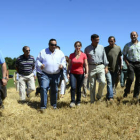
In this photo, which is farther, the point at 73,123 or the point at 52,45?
the point at 52,45

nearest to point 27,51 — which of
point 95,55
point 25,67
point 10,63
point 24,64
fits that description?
point 24,64

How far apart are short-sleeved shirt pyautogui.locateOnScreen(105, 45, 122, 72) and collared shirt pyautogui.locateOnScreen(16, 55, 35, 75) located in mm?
2995

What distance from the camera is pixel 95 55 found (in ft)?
22.6

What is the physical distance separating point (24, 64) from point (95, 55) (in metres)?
2.89

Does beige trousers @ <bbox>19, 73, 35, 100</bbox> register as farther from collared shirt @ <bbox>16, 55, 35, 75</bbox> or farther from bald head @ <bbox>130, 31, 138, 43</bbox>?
bald head @ <bbox>130, 31, 138, 43</bbox>

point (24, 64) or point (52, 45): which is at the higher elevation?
point (52, 45)

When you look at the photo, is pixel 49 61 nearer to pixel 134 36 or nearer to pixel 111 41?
pixel 111 41

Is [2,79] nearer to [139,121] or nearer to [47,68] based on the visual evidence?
[47,68]

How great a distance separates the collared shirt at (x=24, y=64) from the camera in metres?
8.07

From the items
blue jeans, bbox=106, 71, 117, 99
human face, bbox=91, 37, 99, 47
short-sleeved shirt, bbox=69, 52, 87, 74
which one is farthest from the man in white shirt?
blue jeans, bbox=106, 71, 117, 99

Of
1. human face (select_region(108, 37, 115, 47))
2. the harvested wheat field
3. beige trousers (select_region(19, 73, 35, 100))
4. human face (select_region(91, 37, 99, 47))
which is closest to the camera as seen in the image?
the harvested wheat field

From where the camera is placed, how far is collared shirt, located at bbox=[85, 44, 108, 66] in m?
6.88

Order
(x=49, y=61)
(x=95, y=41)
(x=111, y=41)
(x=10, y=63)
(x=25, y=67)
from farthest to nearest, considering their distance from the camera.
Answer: (x=10, y=63) < (x=25, y=67) < (x=111, y=41) < (x=95, y=41) < (x=49, y=61)

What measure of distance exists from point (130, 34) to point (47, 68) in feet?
9.78
